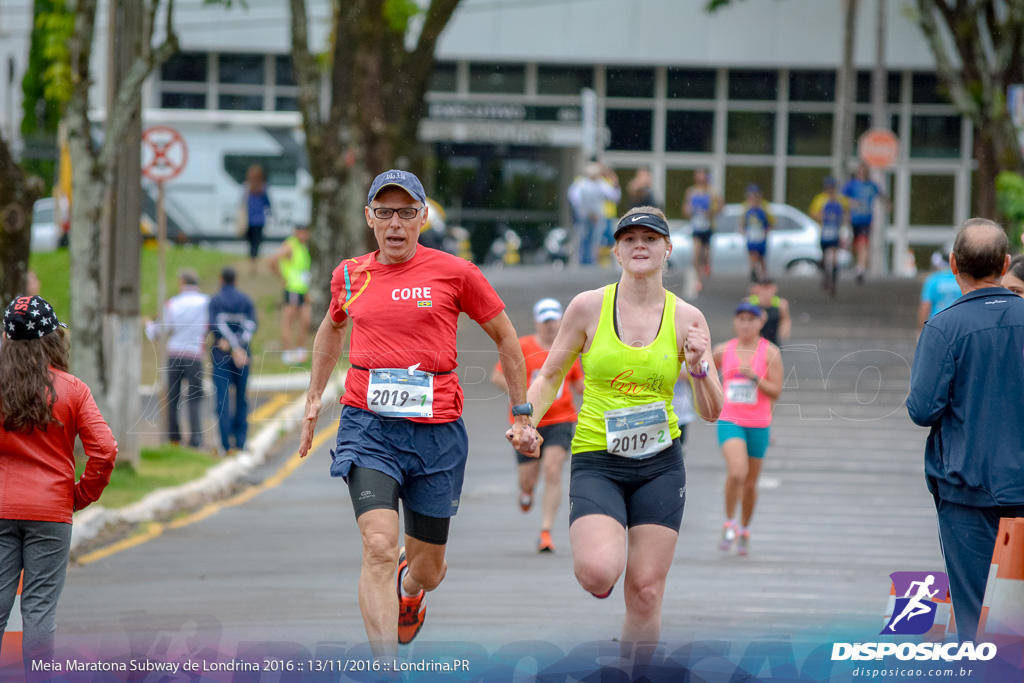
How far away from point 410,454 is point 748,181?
34.2 metres

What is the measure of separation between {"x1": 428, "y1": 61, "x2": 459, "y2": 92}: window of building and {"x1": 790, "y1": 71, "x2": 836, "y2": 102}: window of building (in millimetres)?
9128

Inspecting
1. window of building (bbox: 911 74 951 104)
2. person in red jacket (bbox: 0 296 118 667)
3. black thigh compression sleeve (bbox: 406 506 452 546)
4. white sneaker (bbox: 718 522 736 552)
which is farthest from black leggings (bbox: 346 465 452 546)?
Result: window of building (bbox: 911 74 951 104)

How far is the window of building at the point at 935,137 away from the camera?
3884 cm

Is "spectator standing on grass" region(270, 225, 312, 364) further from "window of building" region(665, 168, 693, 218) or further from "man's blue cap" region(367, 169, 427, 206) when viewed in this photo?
"window of building" region(665, 168, 693, 218)

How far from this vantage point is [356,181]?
65.1ft

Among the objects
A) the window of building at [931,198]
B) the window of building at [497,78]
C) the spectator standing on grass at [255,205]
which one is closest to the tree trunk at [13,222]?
the spectator standing on grass at [255,205]

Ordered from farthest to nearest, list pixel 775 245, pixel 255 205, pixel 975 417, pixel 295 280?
1. pixel 775 245
2. pixel 255 205
3. pixel 295 280
4. pixel 975 417

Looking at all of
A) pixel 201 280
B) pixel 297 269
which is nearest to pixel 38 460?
pixel 297 269

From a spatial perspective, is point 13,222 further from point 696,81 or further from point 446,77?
point 696,81

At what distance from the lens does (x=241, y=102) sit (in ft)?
127

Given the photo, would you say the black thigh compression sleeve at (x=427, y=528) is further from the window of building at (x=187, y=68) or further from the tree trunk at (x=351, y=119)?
the window of building at (x=187, y=68)

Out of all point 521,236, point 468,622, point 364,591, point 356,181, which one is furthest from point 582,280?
point 364,591

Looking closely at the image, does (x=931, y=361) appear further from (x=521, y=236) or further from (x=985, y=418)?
(x=521, y=236)

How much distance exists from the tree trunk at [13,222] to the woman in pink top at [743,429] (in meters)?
5.50
